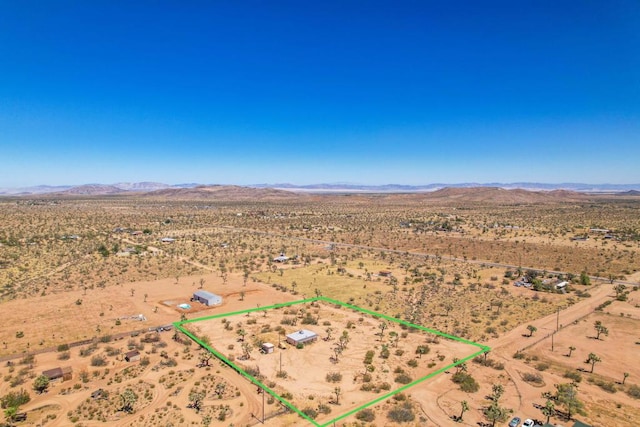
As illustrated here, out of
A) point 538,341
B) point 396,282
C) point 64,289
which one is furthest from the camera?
point 396,282

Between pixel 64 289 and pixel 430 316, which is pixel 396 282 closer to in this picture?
pixel 430 316

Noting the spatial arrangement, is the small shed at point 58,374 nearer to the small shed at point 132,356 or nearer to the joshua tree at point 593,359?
the small shed at point 132,356

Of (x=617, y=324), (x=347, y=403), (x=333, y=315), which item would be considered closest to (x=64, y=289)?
(x=333, y=315)

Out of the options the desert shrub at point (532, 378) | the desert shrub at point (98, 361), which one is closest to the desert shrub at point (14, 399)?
the desert shrub at point (98, 361)

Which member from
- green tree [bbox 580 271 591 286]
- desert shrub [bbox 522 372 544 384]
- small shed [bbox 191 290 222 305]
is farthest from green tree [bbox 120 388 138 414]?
green tree [bbox 580 271 591 286]

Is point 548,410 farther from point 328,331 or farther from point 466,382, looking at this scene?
point 328,331
